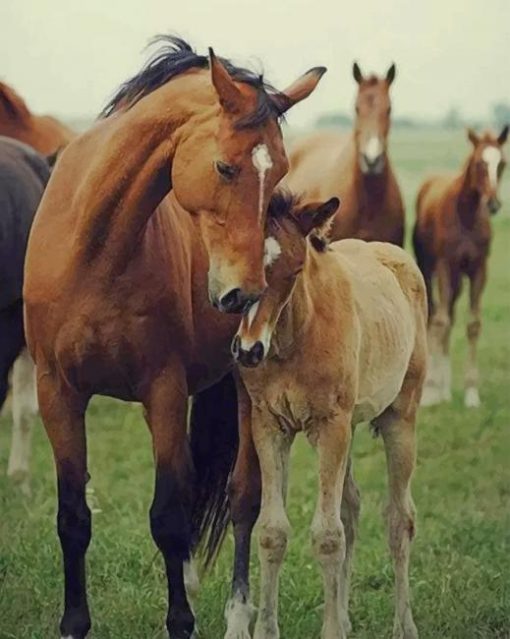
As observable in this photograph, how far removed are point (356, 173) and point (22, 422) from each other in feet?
4.57

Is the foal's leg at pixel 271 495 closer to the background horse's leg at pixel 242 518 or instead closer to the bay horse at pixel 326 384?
the bay horse at pixel 326 384

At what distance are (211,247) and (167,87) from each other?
442 mm

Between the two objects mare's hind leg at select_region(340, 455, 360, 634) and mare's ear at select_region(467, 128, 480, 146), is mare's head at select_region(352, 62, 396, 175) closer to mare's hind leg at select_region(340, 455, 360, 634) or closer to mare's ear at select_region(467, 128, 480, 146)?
mare's ear at select_region(467, 128, 480, 146)

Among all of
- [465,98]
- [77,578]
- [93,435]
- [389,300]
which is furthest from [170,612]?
[465,98]

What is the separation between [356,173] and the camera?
4613 mm

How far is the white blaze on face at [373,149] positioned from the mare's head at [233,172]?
150 centimetres

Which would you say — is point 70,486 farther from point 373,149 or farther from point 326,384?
point 373,149

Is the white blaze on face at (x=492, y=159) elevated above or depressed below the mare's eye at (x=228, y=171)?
below

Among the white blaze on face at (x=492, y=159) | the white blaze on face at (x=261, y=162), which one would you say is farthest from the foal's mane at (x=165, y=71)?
the white blaze on face at (x=492, y=159)

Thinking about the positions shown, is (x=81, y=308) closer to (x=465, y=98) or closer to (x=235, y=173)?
(x=235, y=173)

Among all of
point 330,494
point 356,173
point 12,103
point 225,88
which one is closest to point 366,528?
point 356,173

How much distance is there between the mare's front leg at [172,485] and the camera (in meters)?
3.35

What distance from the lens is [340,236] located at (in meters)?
4.55

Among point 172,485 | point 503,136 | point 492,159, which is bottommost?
point 172,485
